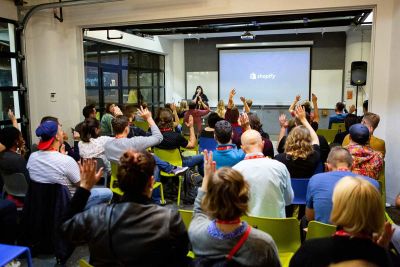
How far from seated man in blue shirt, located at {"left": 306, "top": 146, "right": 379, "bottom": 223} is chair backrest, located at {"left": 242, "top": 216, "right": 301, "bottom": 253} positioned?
0.94 ft

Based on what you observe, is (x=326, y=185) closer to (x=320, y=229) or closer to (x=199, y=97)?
(x=320, y=229)

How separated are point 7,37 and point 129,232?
528cm

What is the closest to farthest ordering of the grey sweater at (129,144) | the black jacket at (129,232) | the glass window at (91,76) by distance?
the black jacket at (129,232), the grey sweater at (129,144), the glass window at (91,76)

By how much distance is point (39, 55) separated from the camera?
19.5 ft

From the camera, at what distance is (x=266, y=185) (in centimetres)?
246

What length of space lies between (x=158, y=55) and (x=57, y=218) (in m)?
9.06

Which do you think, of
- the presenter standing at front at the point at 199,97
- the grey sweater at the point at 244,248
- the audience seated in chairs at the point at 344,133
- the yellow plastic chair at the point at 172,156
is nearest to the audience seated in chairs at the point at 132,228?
the grey sweater at the point at 244,248

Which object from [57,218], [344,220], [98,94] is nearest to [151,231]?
[344,220]

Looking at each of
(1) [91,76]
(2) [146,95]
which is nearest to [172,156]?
(1) [91,76]

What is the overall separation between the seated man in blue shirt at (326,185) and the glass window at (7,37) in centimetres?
530

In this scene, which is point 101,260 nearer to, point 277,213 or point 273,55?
point 277,213

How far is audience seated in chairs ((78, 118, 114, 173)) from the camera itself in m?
4.04

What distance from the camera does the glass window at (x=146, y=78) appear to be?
1029 centimetres

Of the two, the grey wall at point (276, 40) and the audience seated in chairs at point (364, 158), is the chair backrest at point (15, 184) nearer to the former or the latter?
Result: the audience seated in chairs at point (364, 158)
